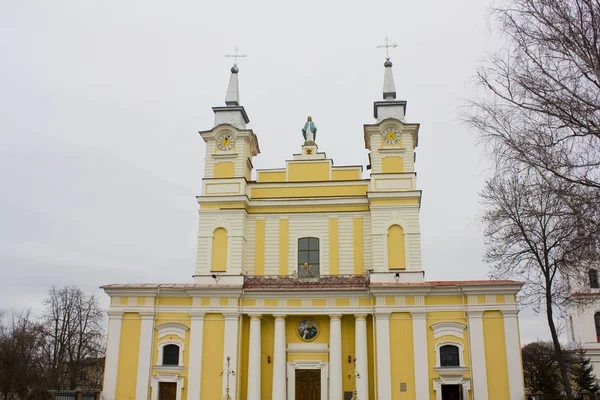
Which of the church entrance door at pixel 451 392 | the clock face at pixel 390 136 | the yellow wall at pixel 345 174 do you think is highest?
the clock face at pixel 390 136

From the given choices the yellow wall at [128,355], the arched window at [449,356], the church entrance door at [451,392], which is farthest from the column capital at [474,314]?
the yellow wall at [128,355]

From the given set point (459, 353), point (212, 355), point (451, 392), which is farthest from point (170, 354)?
point (459, 353)

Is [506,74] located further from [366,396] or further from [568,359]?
[568,359]

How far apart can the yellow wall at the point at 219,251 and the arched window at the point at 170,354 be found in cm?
414

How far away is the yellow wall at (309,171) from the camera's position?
28.7m

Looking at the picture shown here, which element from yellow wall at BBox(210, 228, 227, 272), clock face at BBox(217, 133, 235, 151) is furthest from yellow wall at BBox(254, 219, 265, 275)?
clock face at BBox(217, 133, 235, 151)

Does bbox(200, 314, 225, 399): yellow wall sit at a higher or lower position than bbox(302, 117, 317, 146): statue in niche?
lower

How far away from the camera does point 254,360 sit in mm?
24328

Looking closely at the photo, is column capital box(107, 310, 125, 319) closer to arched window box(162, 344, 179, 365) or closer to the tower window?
arched window box(162, 344, 179, 365)

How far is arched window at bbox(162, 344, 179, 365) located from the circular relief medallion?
5885mm

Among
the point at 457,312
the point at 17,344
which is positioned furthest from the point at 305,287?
the point at 17,344

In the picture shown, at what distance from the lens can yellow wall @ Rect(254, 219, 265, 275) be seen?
27.6 m

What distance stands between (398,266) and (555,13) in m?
16.5

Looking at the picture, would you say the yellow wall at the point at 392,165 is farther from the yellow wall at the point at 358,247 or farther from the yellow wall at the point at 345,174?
the yellow wall at the point at 358,247
